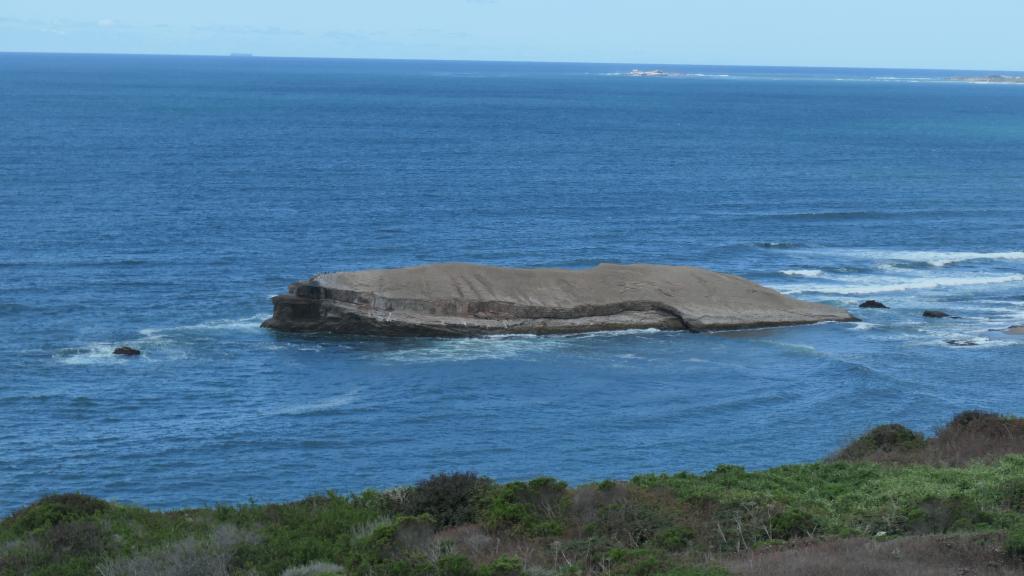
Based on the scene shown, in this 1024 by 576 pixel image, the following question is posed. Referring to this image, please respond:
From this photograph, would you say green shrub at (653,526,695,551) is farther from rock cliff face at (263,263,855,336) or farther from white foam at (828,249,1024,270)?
white foam at (828,249,1024,270)

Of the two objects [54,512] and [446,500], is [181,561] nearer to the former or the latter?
[54,512]

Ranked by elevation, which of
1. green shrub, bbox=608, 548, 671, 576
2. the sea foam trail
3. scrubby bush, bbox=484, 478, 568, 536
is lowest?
the sea foam trail

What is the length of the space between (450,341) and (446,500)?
33.7 m

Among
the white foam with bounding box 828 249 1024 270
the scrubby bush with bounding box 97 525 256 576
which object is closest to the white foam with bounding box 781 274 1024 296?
the white foam with bounding box 828 249 1024 270

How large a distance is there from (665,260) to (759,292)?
14819 millimetres

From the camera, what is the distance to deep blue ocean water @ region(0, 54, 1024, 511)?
47969 mm

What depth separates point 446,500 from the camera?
104 feet

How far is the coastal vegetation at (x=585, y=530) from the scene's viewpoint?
83.1 feet

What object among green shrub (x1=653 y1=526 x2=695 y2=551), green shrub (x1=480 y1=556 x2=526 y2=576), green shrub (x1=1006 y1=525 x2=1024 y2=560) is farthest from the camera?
green shrub (x1=653 y1=526 x2=695 y2=551)

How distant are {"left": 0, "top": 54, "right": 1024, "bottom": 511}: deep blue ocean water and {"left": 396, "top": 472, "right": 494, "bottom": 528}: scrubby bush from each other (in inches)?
466

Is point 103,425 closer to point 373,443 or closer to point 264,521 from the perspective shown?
point 373,443

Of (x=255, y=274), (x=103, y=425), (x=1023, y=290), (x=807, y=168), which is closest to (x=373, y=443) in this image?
(x=103, y=425)

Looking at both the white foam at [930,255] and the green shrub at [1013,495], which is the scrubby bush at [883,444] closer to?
the green shrub at [1013,495]

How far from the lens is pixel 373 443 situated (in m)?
48.8
